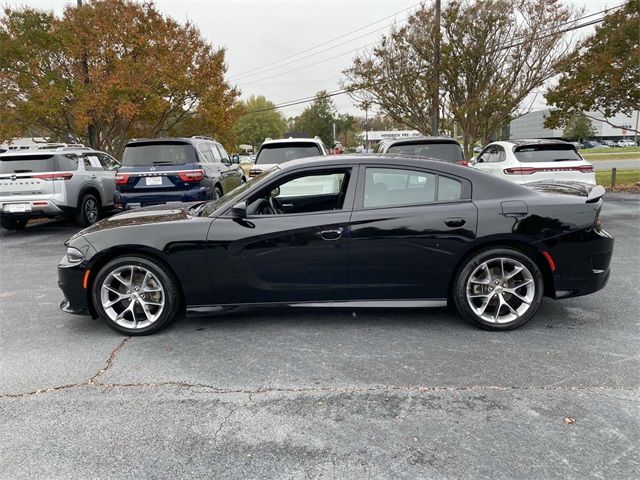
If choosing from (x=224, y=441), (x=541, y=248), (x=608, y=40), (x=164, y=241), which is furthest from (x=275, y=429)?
(x=608, y=40)

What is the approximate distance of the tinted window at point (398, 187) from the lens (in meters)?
4.09

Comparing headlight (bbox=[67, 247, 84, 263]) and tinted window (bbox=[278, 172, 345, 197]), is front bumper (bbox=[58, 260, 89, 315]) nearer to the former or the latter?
headlight (bbox=[67, 247, 84, 263])

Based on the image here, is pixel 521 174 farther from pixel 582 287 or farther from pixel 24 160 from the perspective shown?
pixel 24 160

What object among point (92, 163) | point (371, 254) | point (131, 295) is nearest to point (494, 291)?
point (371, 254)

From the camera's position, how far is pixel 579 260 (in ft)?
13.1

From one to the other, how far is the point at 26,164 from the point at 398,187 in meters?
8.06

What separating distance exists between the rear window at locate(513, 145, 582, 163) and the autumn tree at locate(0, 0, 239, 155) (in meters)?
10.8

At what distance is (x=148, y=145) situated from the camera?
872 cm

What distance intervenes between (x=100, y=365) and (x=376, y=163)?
2.80 metres

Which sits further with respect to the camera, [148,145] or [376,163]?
[148,145]

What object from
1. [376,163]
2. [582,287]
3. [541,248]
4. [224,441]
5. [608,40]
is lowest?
[224,441]

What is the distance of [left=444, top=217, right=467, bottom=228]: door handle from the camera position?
395 centimetres

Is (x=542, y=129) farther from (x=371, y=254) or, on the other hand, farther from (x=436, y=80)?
(x=371, y=254)

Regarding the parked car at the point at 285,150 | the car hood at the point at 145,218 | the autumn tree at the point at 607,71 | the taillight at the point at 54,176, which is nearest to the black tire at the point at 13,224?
the taillight at the point at 54,176
